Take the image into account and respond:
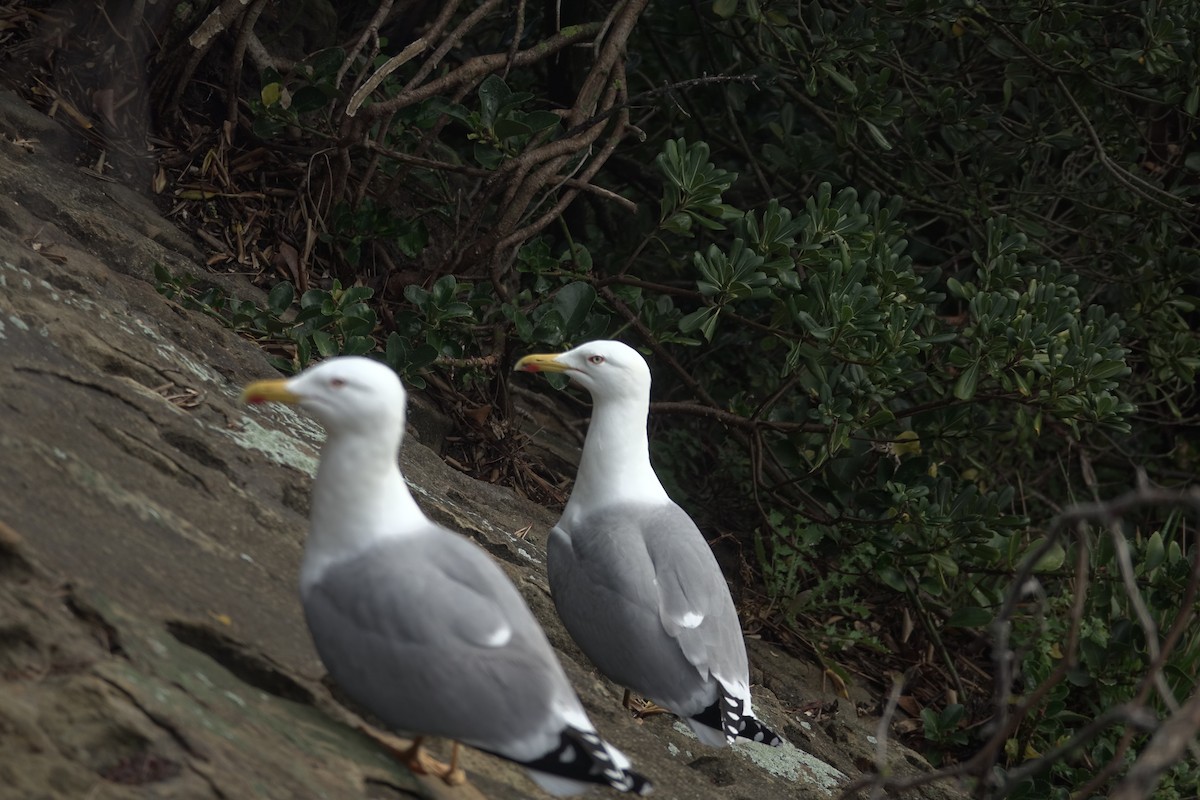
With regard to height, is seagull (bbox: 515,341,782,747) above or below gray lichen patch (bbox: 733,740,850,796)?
above

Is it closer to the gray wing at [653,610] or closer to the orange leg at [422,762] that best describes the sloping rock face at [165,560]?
the orange leg at [422,762]

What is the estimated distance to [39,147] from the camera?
14.8ft

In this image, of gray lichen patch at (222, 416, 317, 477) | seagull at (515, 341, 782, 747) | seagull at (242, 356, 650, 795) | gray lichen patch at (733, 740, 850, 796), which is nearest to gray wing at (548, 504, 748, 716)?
seagull at (515, 341, 782, 747)

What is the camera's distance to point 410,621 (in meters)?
2.45

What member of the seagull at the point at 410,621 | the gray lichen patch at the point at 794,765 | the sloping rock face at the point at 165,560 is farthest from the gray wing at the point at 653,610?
the seagull at the point at 410,621

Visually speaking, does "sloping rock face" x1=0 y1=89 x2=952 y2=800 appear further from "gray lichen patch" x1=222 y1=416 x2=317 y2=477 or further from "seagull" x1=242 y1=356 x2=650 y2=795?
"seagull" x1=242 y1=356 x2=650 y2=795

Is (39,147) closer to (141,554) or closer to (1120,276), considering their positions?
(141,554)

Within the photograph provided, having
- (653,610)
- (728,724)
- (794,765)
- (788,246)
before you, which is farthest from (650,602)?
(788,246)

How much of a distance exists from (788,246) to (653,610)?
1.63m

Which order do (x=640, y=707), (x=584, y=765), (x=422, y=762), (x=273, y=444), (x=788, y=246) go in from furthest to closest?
(x=788, y=246), (x=640, y=707), (x=273, y=444), (x=422, y=762), (x=584, y=765)

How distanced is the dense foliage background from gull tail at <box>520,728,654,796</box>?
2.01 meters

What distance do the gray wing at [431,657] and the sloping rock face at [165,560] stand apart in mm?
128

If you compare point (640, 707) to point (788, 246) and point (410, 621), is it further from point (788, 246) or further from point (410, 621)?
point (788, 246)

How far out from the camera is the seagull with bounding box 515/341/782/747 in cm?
351
